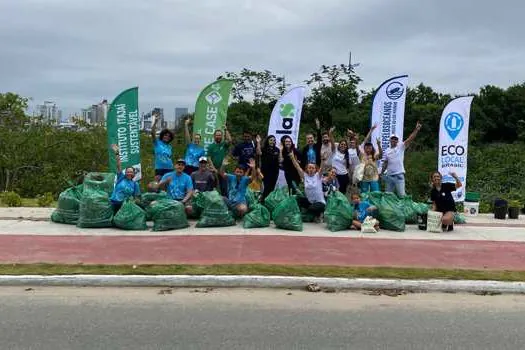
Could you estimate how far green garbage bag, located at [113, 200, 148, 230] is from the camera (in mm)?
10641

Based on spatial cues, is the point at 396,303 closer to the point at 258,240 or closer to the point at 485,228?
the point at 258,240

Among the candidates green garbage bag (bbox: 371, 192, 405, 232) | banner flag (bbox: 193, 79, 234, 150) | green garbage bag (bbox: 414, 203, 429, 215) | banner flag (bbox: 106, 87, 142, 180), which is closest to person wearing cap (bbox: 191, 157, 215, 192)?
banner flag (bbox: 106, 87, 142, 180)

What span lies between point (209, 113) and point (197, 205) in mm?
3052

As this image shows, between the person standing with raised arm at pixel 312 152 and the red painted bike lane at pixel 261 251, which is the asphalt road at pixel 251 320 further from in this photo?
the person standing with raised arm at pixel 312 152

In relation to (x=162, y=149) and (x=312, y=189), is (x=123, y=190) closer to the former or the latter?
(x=162, y=149)

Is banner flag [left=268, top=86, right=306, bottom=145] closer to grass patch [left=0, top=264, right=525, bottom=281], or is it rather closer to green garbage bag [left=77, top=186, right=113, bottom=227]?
green garbage bag [left=77, top=186, right=113, bottom=227]

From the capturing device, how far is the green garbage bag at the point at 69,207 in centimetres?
1127

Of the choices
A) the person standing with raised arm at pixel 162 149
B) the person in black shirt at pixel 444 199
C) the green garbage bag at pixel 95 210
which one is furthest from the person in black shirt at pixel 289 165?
the green garbage bag at pixel 95 210

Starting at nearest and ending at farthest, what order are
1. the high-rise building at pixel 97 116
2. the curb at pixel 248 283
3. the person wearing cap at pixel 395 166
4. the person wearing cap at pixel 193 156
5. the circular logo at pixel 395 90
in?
the curb at pixel 248 283
the person wearing cap at pixel 193 156
the person wearing cap at pixel 395 166
the circular logo at pixel 395 90
the high-rise building at pixel 97 116

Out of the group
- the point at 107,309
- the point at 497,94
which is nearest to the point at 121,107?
the point at 107,309

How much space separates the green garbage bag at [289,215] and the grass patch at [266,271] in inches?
114

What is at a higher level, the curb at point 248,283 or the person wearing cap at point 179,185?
the person wearing cap at point 179,185

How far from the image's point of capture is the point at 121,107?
505 inches

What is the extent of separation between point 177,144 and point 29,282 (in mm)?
17492
